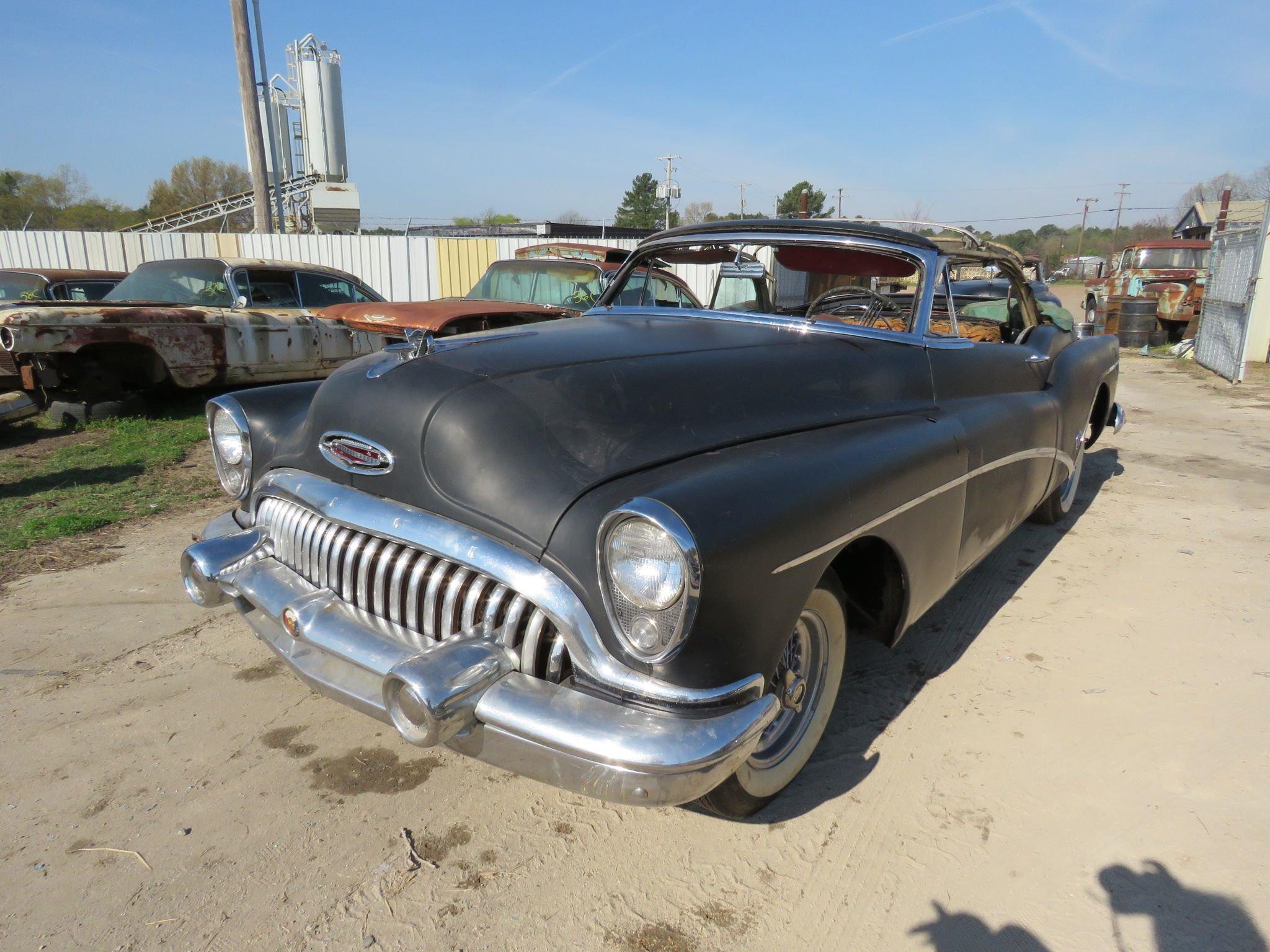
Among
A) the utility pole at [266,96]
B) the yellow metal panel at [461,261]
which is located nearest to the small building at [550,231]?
the utility pole at [266,96]

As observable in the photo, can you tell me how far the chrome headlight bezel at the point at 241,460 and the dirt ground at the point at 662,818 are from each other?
2.34 feet

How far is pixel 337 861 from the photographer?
2.07m

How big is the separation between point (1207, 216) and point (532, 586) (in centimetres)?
3467

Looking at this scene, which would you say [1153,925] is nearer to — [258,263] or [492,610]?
[492,610]

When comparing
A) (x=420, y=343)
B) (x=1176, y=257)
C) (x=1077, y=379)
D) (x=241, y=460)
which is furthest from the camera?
(x=1176, y=257)

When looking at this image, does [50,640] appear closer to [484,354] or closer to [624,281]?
[484,354]

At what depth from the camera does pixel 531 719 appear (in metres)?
1.69

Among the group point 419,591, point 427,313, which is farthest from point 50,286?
point 419,591

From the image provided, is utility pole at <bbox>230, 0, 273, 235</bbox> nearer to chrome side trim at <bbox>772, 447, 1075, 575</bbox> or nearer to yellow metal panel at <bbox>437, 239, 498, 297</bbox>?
yellow metal panel at <bbox>437, 239, 498, 297</bbox>

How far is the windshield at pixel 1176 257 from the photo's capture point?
15.7 m

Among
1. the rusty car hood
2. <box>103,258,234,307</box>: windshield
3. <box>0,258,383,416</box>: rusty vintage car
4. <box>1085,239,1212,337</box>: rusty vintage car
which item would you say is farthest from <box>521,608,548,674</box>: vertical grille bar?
<box>1085,239,1212,337</box>: rusty vintage car

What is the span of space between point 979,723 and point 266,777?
2.28m

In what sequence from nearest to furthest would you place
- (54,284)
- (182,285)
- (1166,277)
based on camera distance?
(182,285) < (54,284) < (1166,277)

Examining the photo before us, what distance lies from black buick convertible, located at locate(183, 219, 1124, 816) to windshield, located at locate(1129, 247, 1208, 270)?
51.5 feet
